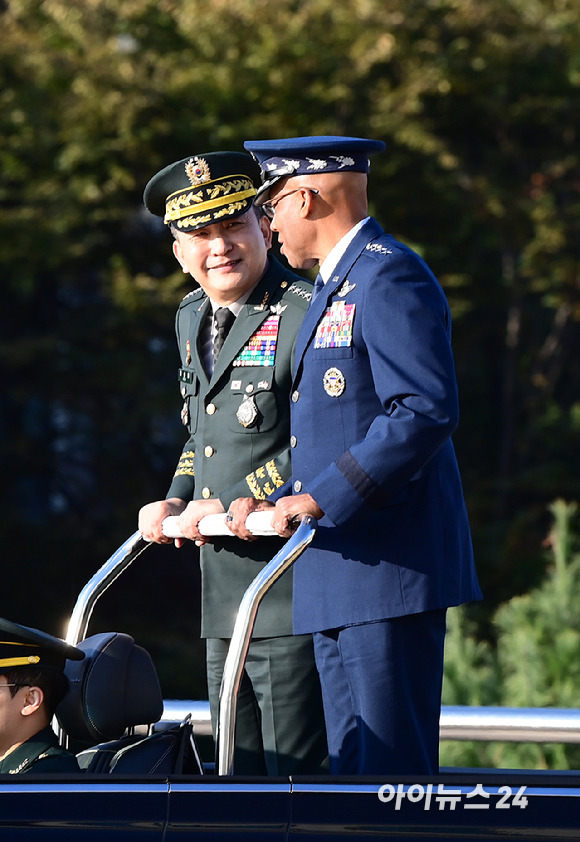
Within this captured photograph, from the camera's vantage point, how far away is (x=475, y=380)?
10094 millimetres

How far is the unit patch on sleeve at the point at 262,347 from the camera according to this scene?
9.75 ft

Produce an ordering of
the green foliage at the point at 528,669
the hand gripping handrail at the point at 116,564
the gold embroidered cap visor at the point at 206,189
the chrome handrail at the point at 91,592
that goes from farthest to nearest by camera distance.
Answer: the green foliage at the point at 528,669
the gold embroidered cap visor at the point at 206,189
the chrome handrail at the point at 91,592
the hand gripping handrail at the point at 116,564

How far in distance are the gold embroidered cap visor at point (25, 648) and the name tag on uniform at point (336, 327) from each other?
2.65 feet

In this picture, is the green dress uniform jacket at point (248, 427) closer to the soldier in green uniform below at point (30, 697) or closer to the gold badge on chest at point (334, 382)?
the gold badge on chest at point (334, 382)

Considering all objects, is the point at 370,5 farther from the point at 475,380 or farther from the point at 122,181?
the point at 475,380

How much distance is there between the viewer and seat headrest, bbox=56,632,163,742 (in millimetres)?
2422

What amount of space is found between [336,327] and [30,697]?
957 millimetres

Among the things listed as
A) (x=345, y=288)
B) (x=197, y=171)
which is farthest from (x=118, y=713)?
(x=197, y=171)

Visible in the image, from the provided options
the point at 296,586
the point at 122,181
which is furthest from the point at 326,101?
the point at 296,586

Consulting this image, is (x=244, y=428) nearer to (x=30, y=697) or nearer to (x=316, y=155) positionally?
(x=316, y=155)

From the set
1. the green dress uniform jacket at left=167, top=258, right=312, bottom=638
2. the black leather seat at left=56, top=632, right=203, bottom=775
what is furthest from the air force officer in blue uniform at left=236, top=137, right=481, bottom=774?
the black leather seat at left=56, top=632, right=203, bottom=775

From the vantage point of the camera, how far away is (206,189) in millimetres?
3033

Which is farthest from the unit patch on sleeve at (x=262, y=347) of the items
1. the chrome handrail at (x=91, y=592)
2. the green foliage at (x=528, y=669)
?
the green foliage at (x=528, y=669)

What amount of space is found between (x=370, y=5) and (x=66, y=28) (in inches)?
85.0
